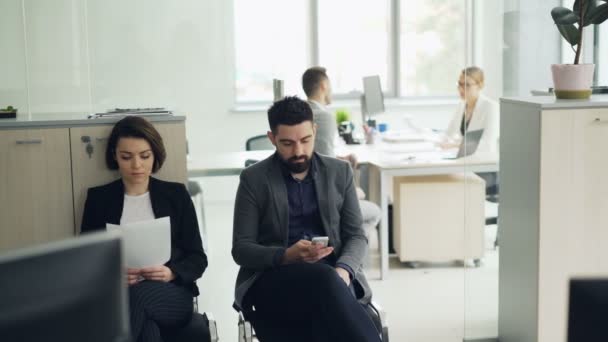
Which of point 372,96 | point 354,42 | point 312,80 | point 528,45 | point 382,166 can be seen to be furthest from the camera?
point 354,42

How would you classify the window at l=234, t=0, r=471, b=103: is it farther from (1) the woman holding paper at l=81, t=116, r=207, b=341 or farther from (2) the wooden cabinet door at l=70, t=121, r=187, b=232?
(1) the woman holding paper at l=81, t=116, r=207, b=341

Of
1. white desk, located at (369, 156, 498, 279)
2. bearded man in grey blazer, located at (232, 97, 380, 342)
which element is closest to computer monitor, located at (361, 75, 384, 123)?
white desk, located at (369, 156, 498, 279)

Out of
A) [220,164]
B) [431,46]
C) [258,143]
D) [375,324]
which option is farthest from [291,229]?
[431,46]

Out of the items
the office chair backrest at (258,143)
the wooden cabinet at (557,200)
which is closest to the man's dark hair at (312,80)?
the office chair backrest at (258,143)

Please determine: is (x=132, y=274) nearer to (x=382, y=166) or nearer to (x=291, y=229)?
(x=291, y=229)

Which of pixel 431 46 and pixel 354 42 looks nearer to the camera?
pixel 354 42

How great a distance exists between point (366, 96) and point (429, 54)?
2.11 metres

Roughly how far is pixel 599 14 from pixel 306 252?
157cm

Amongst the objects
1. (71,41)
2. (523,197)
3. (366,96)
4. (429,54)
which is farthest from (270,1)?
(523,197)

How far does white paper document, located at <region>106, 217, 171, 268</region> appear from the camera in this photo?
296 cm

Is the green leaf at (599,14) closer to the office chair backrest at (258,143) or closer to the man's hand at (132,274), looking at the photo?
the man's hand at (132,274)

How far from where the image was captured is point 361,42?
27.5 feet

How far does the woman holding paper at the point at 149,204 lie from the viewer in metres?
3.16

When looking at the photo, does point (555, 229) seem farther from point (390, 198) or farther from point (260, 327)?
point (390, 198)
